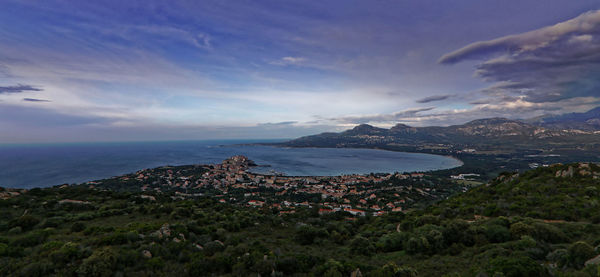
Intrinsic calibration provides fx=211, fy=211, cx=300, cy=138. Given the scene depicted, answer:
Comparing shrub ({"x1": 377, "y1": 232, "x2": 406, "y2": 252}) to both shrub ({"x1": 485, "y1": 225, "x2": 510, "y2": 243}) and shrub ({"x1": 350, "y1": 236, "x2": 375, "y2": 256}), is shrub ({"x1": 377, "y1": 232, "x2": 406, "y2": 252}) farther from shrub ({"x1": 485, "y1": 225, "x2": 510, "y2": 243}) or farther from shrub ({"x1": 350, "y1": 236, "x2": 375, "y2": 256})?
shrub ({"x1": 485, "y1": 225, "x2": 510, "y2": 243})

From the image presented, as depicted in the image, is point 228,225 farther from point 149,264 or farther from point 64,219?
point 64,219

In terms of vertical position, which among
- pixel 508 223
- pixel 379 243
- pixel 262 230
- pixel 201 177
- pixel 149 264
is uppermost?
pixel 149 264

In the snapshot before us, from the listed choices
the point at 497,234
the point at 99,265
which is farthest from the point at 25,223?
the point at 497,234

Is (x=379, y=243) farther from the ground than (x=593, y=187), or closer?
closer

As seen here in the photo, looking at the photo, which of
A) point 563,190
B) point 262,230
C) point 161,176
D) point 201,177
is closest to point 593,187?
point 563,190

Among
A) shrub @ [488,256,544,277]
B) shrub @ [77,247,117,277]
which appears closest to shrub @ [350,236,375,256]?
shrub @ [488,256,544,277]

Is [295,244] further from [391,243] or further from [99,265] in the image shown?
[99,265]
